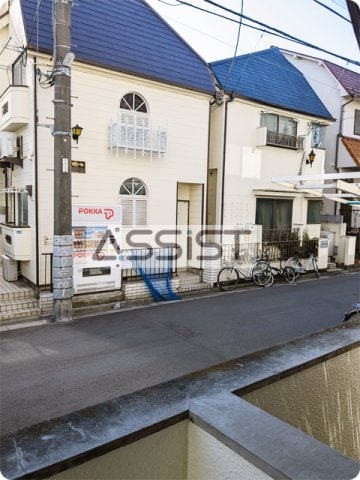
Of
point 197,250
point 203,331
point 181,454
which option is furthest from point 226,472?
point 197,250

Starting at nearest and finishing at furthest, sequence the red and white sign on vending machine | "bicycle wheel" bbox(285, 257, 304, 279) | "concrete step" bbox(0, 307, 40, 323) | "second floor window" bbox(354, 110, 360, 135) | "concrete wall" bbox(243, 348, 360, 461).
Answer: "concrete wall" bbox(243, 348, 360, 461), "concrete step" bbox(0, 307, 40, 323), the red and white sign on vending machine, "bicycle wheel" bbox(285, 257, 304, 279), "second floor window" bbox(354, 110, 360, 135)

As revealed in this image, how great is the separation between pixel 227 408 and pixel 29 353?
5606 mm

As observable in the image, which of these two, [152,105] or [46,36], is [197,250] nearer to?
[152,105]

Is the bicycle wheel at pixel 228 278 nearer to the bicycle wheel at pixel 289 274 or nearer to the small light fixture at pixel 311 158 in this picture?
the bicycle wheel at pixel 289 274

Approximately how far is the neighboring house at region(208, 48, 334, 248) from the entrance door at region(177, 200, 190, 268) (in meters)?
0.99

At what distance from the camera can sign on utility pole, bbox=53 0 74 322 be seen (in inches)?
290

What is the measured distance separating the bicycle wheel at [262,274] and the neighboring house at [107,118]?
6.47ft

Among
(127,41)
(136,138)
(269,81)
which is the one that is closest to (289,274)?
(136,138)

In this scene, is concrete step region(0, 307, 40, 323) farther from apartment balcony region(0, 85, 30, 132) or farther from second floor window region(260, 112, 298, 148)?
second floor window region(260, 112, 298, 148)

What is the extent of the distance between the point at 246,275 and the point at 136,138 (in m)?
5.39

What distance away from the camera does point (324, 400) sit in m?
2.48

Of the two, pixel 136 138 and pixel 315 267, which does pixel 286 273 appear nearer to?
pixel 315 267

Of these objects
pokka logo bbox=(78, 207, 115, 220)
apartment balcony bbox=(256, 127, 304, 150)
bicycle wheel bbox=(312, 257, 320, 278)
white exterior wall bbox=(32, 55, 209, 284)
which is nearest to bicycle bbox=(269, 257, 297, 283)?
bicycle wheel bbox=(312, 257, 320, 278)

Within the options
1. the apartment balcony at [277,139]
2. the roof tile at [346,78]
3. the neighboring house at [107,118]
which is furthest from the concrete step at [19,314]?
the roof tile at [346,78]
